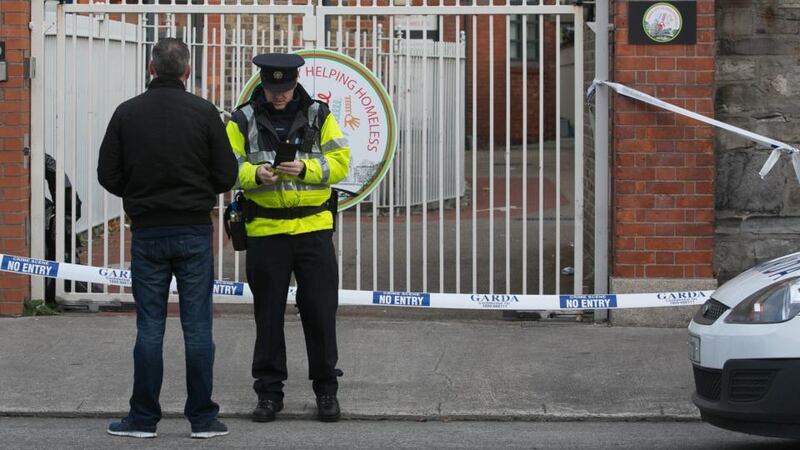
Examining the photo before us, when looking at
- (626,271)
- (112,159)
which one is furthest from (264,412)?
(626,271)

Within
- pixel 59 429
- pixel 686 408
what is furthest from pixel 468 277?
pixel 59 429

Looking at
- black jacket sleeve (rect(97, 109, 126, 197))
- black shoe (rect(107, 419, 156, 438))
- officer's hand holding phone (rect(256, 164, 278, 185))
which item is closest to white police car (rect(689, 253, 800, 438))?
officer's hand holding phone (rect(256, 164, 278, 185))

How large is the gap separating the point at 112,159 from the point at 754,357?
3.00m

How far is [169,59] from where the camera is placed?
598 centimetres

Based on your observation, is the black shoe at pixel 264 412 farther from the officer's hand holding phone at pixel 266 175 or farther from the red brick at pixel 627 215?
→ the red brick at pixel 627 215

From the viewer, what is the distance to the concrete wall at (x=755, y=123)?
28.6 feet

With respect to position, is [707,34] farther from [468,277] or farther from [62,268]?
[62,268]

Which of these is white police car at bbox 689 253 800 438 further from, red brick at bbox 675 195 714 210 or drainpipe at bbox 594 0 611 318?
drainpipe at bbox 594 0 611 318

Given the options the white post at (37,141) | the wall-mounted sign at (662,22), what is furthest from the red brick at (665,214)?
the white post at (37,141)

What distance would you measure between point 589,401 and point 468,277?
136 inches

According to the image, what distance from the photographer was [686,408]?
6730 millimetres

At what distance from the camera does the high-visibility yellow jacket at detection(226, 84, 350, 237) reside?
6.36 meters

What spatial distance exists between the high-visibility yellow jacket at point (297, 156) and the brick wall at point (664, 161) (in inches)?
108

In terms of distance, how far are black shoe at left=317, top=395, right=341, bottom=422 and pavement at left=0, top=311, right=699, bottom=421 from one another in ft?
0.42
